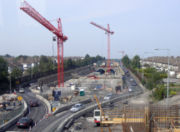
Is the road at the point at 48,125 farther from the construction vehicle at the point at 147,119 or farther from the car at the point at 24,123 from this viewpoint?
the construction vehicle at the point at 147,119

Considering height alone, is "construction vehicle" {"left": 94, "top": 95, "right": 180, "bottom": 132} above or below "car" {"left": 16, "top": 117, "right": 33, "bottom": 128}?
above

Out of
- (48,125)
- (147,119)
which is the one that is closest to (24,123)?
(48,125)

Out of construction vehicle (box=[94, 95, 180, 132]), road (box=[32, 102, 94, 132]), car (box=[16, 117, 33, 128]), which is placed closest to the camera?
construction vehicle (box=[94, 95, 180, 132])

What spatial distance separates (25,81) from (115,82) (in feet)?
39.2

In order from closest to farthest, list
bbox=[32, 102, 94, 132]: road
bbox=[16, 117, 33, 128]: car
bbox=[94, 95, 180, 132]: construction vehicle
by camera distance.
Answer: bbox=[94, 95, 180, 132]: construction vehicle, bbox=[32, 102, 94, 132]: road, bbox=[16, 117, 33, 128]: car

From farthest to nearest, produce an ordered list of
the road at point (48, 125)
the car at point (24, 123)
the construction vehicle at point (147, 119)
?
the car at point (24, 123), the road at point (48, 125), the construction vehicle at point (147, 119)

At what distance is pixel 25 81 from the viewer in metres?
26.3

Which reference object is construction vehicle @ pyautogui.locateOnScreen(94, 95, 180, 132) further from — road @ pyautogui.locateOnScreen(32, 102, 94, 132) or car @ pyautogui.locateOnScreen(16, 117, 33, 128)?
car @ pyautogui.locateOnScreen(16, 117, 33, 128)

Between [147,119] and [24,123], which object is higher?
[147,119]

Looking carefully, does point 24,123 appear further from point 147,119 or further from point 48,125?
point 147,119

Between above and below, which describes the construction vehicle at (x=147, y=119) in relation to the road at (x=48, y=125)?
above

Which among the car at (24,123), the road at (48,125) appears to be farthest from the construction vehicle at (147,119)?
the car at (24,123)

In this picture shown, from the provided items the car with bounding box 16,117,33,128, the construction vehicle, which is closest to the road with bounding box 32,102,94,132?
the car with bounding box 16,117,33,128

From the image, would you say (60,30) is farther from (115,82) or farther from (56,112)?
(56,112)
